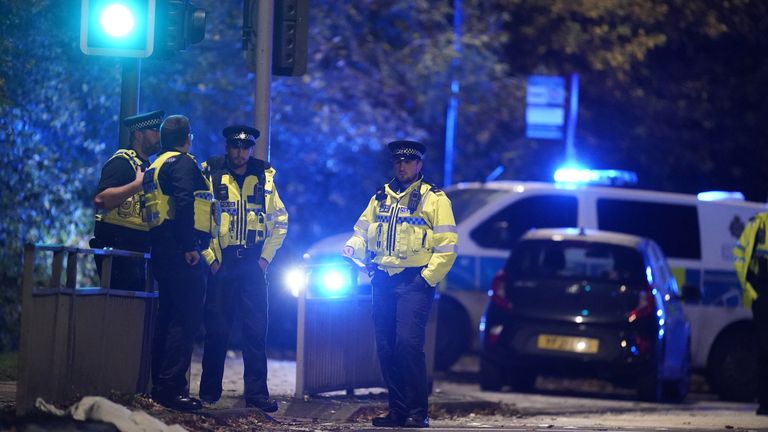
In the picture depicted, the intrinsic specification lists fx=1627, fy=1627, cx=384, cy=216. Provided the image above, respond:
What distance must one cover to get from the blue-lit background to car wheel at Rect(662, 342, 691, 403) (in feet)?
14.2

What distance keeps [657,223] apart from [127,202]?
8.92 m

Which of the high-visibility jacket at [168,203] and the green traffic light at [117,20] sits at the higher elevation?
→ the green traffic light at [117,20]

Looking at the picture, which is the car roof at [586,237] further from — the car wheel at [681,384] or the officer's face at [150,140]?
the officer's face at [150,140]

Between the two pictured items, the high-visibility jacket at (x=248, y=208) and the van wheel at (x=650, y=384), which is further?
the van wheel at (x=650, y=384)

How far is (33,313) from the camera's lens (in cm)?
876

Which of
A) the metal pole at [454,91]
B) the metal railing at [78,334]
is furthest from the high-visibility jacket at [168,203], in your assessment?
the metal pole at [454,91]

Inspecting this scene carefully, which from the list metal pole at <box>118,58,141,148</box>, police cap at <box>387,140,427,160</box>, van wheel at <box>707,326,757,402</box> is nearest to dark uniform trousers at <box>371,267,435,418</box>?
police cap at <box>387,140,427,160</box>

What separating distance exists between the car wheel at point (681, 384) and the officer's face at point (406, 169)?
5942 mm

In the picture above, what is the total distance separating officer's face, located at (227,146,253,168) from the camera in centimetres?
1045

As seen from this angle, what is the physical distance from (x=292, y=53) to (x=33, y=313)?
11.0ft

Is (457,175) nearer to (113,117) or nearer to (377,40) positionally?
(377,40)

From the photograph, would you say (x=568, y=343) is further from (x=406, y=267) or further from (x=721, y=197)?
(x=406, y=267)

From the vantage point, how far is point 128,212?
33.4 ft

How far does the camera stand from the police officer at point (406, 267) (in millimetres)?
10414
